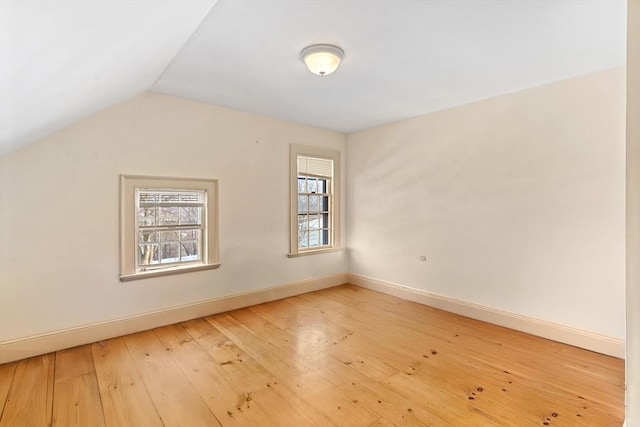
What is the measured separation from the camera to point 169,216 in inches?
138

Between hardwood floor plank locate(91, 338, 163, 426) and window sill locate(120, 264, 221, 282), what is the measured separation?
0.66m

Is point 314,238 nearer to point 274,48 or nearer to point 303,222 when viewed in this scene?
point 303,222

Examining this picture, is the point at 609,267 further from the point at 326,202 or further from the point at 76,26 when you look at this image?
the point at 76,26

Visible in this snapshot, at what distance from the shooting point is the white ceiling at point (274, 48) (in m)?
1.34

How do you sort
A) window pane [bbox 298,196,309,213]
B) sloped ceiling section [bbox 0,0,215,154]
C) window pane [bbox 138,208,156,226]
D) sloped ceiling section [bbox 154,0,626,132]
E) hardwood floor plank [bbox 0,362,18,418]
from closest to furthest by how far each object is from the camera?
sloped ceiling section [bbox 0,0,215,154]
sloped ceiling section [bbox 154,0,626,132]
hardwood floor plank [bbox 0,362,18,418]
window pane [bbox 138,208,156,226]
window pane [bbox 298,196,309,213]

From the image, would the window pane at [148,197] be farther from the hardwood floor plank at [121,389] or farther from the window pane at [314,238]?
the window pane at [314,238]

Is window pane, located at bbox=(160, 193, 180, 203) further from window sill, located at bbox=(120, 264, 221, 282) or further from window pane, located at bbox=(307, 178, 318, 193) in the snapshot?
window pane, located at bbox=(307, 178, 318, 193)

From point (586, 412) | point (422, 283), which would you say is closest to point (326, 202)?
point (422, 283)

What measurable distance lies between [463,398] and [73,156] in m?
3.93

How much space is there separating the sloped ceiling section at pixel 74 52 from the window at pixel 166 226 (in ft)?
3.06

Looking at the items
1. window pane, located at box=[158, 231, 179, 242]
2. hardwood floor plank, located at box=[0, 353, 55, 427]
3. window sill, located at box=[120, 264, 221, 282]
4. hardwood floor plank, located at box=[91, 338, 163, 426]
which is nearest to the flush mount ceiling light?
window pane, located at box=[158, 231, 179, 242]

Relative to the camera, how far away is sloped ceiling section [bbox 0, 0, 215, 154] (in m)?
1.06

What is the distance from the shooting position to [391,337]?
10.2 feet

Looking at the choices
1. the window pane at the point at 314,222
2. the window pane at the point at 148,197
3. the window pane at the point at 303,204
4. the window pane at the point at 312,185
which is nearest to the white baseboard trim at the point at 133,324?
the window pane at the point at 314,222
